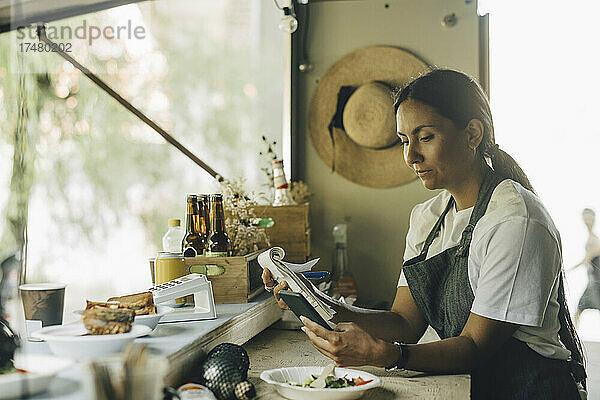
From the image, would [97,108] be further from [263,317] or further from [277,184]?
[263,317]

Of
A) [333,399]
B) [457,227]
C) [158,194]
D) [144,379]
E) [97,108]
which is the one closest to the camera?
[144,379]

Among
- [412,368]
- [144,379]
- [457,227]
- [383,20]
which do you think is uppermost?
[383,20]

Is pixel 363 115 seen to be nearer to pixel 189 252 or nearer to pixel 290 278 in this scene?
pixel 189 252

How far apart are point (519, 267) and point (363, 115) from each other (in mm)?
1327

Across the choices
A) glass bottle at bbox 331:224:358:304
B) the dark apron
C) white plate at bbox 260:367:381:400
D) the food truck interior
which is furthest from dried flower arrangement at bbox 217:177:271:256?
white plate at bbox 260:367:381:400

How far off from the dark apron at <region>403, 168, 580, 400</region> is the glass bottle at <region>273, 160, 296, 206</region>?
0.71 metres

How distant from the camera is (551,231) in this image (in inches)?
62.6

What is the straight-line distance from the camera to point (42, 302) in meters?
1.51

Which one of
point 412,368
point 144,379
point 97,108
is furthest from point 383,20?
point 144,379

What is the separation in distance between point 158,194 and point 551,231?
188 centimetres

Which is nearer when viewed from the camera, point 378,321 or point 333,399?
point 333,399

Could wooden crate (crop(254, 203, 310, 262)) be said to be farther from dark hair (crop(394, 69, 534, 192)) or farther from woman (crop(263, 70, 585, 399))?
dark hair (crop(394, 69, 534, 192))

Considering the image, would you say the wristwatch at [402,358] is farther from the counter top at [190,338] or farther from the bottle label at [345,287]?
the bottle label at [345,287]

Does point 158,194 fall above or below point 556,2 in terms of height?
below
